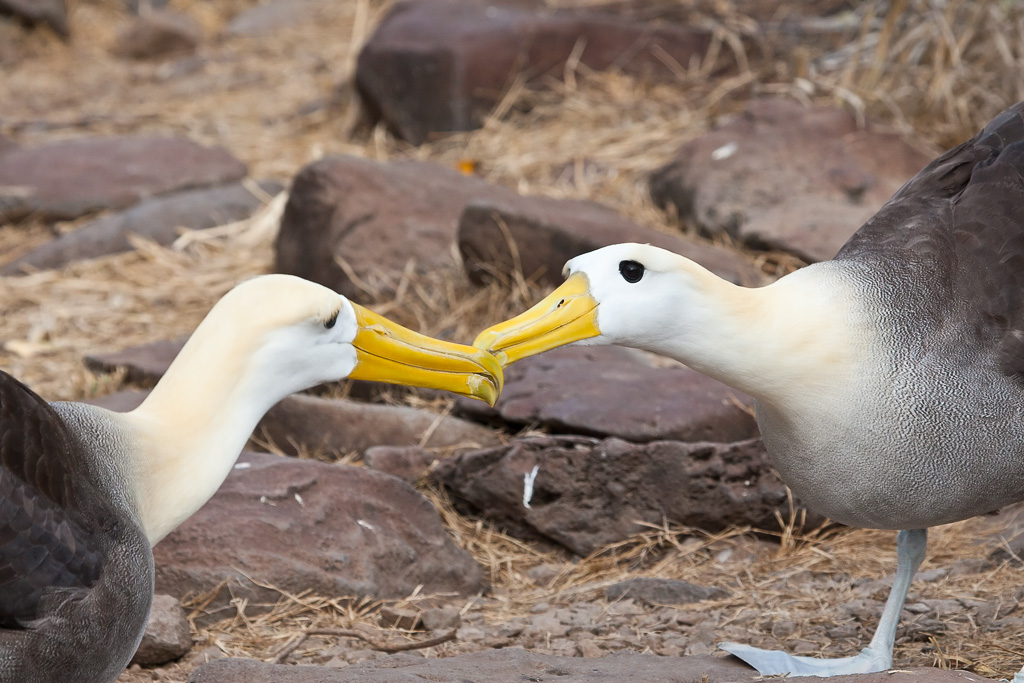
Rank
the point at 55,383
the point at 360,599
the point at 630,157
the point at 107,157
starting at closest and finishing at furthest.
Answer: the point at 360,599
the point at 55,383
the point at 630,157
the point at 107,157

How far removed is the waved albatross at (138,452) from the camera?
2.68 m

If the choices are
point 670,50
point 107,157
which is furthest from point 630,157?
point 107,157

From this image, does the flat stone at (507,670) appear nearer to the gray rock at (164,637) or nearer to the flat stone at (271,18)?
the gray rock at (164,637)

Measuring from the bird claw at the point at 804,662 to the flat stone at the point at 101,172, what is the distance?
6.69 metres

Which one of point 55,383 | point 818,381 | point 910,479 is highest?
point 818,381

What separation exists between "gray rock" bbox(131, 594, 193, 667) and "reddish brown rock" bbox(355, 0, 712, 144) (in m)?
6.41

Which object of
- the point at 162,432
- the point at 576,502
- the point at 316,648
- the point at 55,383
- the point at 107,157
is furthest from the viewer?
the point at 107,157

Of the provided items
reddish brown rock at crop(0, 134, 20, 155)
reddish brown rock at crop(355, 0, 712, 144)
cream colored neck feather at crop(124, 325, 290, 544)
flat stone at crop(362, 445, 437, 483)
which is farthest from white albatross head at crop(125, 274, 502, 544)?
reddish brown rock at crop(0, 134, 20, 155)

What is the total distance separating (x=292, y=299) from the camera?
3.08m

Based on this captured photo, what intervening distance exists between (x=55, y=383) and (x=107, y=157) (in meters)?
3.51

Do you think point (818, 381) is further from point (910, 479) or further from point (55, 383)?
point (55, 383)

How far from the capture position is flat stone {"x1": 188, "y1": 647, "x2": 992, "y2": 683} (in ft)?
10.2

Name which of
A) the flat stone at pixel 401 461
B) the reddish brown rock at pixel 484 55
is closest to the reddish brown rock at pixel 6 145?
the reddish brown rock at pixel 484 55

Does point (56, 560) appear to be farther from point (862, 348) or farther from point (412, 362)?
point (862, 348)
